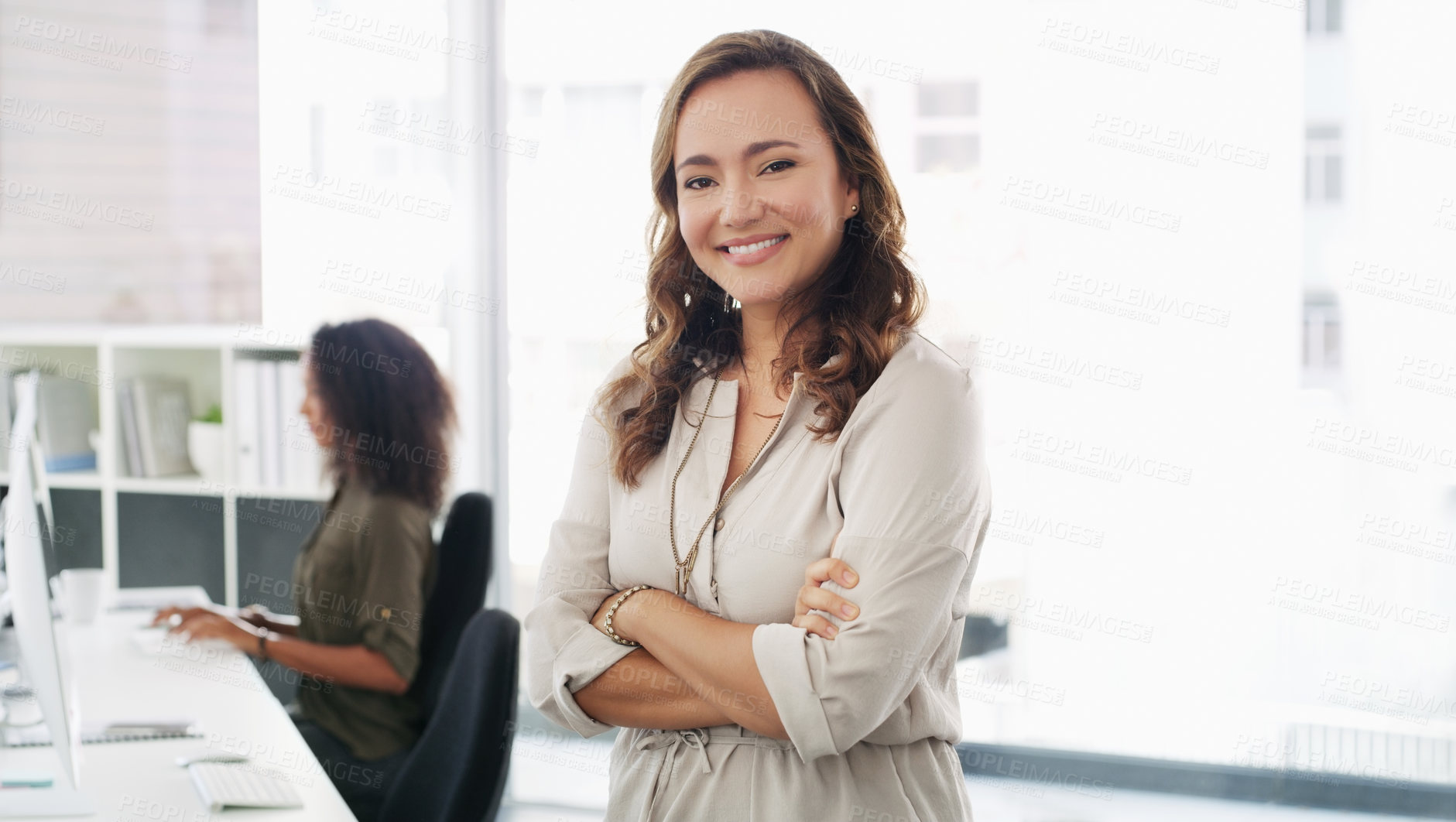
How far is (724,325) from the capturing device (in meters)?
1.63

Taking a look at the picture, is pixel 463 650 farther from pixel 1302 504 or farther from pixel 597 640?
pixel 1302 504

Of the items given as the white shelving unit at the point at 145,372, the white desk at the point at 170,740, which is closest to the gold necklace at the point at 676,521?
the white desk at the point at 170,740

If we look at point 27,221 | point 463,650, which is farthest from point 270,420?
point 463,650

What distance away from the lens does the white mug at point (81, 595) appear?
9.41 ft

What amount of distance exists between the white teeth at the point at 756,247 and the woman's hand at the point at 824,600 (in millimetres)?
432

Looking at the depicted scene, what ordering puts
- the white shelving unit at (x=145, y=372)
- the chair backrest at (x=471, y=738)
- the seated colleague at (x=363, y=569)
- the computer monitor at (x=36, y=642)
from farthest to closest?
the white shelving unit at (x=145, y=372) < the seated colleague at (x=363, y=569) < the chair backrest at (x=471, y=738) < the computer monitor at (x=36, y=642)

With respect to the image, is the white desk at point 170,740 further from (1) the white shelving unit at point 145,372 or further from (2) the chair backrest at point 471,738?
(1) the white shelving unit at point 145,372

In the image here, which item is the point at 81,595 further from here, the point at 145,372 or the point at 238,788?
the point at 238,788

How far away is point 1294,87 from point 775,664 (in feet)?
8.15

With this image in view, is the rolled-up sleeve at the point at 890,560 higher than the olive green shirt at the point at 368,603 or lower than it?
higher

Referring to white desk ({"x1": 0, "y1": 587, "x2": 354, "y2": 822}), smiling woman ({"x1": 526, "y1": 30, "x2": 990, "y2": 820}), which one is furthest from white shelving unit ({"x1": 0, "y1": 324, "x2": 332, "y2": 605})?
smiling woman ({"x1": 526, "y1": 30, "x2": 990, "y2": 820})

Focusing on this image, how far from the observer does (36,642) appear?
56.0 inches

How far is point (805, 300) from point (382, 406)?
1515mm

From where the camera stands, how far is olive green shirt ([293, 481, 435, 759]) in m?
2.39
